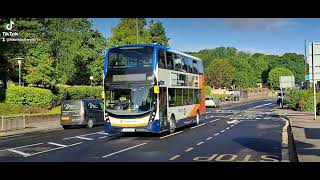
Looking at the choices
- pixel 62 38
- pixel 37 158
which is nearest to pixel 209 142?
pixel 37 158

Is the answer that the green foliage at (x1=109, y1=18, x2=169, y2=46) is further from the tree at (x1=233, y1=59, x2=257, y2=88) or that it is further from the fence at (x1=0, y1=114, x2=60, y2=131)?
the tree at (x1=233, y1=59, x2=257, y2=88)

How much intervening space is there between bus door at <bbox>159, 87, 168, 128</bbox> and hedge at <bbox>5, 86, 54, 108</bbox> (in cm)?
1810

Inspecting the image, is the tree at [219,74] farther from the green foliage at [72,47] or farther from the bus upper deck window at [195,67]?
the bus upper deck window at [195,67]

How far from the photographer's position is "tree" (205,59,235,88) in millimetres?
112137

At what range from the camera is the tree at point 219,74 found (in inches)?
4415

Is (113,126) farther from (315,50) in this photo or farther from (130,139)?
(315,50)

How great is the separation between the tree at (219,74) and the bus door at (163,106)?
295ft

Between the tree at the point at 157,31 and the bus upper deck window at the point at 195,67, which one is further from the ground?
the tree at the point at 157,31

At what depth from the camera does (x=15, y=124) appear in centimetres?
2914

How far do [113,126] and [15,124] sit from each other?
969 cm

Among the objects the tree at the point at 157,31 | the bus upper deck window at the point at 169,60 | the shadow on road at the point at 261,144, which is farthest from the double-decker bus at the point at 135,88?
the tree at the point at 157,31

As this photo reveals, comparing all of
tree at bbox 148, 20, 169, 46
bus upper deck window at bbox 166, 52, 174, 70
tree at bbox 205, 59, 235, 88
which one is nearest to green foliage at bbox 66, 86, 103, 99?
bus upper deck window at bbox 166, 52, 174, 70
